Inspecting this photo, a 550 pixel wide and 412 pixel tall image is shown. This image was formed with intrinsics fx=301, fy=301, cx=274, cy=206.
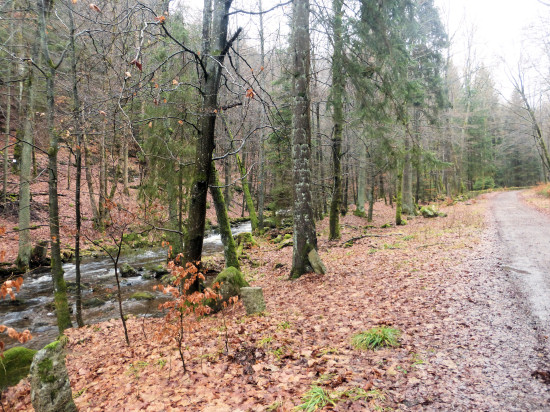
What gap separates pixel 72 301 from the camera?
9.15 meters

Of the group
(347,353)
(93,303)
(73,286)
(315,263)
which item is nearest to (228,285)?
(315,263)

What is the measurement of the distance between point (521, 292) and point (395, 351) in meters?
3.15

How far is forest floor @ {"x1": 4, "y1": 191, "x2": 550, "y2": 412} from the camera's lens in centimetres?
304

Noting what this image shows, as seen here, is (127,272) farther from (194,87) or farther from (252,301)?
(194,87)

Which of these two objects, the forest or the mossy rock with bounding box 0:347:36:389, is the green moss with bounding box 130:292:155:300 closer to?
the forest

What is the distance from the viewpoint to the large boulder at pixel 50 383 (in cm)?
327

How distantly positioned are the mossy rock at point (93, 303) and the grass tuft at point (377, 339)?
8.01 metres

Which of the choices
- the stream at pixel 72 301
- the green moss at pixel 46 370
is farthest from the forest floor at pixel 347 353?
the stream at pixel 72 301

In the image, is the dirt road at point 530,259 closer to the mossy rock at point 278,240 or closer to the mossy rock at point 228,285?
the mossy rock at point 228,285

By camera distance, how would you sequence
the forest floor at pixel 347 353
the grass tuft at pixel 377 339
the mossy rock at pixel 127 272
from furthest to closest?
1. the mossy rock at pixel 127 272
2. the grass tuft at pixel 377 339
3. the forest floor at pixel 347 353

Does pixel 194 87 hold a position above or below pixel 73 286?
above

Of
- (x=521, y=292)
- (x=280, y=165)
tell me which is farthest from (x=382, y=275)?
(x=280, y=165)

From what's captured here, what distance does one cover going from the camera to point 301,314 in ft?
18.3

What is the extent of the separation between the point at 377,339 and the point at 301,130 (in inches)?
203
